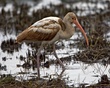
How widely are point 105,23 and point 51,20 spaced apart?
212 inches

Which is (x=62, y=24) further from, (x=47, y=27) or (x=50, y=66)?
(x=50, y=66)

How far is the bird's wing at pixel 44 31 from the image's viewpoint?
8.88 m

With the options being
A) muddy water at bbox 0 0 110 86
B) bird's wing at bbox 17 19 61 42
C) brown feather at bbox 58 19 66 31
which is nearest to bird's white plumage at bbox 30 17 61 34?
bird's wing at bbox 17 19 61 42

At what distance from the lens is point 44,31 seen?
8898mm

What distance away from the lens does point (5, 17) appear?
15.5m

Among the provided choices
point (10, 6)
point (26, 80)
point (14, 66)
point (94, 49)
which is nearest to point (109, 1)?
point (10, 6)

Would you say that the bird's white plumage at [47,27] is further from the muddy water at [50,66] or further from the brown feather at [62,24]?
the muddy water at [50,66]

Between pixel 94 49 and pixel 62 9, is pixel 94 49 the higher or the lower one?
the lower one

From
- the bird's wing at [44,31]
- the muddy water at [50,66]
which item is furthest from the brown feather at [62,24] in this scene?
the muddy water at [50,66]

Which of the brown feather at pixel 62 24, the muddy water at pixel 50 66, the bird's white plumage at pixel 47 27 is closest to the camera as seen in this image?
Result: the muddy water at pixel 50 66

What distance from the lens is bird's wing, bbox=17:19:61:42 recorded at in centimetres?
888

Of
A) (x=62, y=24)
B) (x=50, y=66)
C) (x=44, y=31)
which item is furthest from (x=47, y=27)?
(x=50, y=66)

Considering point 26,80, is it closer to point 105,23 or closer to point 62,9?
point 105,23

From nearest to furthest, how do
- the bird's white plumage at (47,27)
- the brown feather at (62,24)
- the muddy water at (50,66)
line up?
the muddy water at (50,66) < the bird's white plumage at (47,27) < the brown feather at (62,24)
